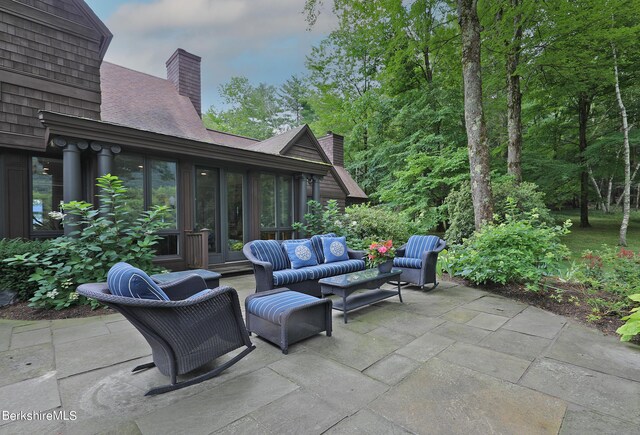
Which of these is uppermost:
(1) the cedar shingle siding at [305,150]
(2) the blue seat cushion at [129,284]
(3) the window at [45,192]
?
(1) the cedar shingle siding at [305,150]

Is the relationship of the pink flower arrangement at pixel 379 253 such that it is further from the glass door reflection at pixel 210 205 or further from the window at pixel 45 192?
the window at pixel 45 192

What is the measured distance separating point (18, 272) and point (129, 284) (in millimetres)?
3709

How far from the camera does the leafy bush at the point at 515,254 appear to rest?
461 centimetres

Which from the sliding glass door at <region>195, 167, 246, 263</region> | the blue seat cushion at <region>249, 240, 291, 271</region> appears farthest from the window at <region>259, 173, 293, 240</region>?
the blue seat cushion at <region>249, 240, 291, 271</region>

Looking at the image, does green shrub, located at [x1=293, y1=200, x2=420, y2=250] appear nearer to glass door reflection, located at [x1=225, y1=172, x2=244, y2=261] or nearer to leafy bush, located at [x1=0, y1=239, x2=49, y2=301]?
glass door reflection, located at [x1=225, y1=172, x2=244, y2=261]

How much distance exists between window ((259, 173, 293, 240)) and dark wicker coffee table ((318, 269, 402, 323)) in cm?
393

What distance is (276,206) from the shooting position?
25.7 feet

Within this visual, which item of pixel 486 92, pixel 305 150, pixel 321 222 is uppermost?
pixel 486 92

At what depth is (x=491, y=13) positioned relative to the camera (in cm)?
753

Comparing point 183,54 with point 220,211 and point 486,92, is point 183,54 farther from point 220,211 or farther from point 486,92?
point 486,92

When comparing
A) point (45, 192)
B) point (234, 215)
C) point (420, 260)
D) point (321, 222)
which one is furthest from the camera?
point (321, 222)

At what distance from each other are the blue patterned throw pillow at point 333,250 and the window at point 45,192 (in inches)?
204

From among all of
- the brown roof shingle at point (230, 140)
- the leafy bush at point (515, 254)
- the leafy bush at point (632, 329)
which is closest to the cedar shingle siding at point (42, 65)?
the brown roof shingle at point (230, 140)

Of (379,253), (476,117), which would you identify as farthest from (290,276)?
(476,117)
